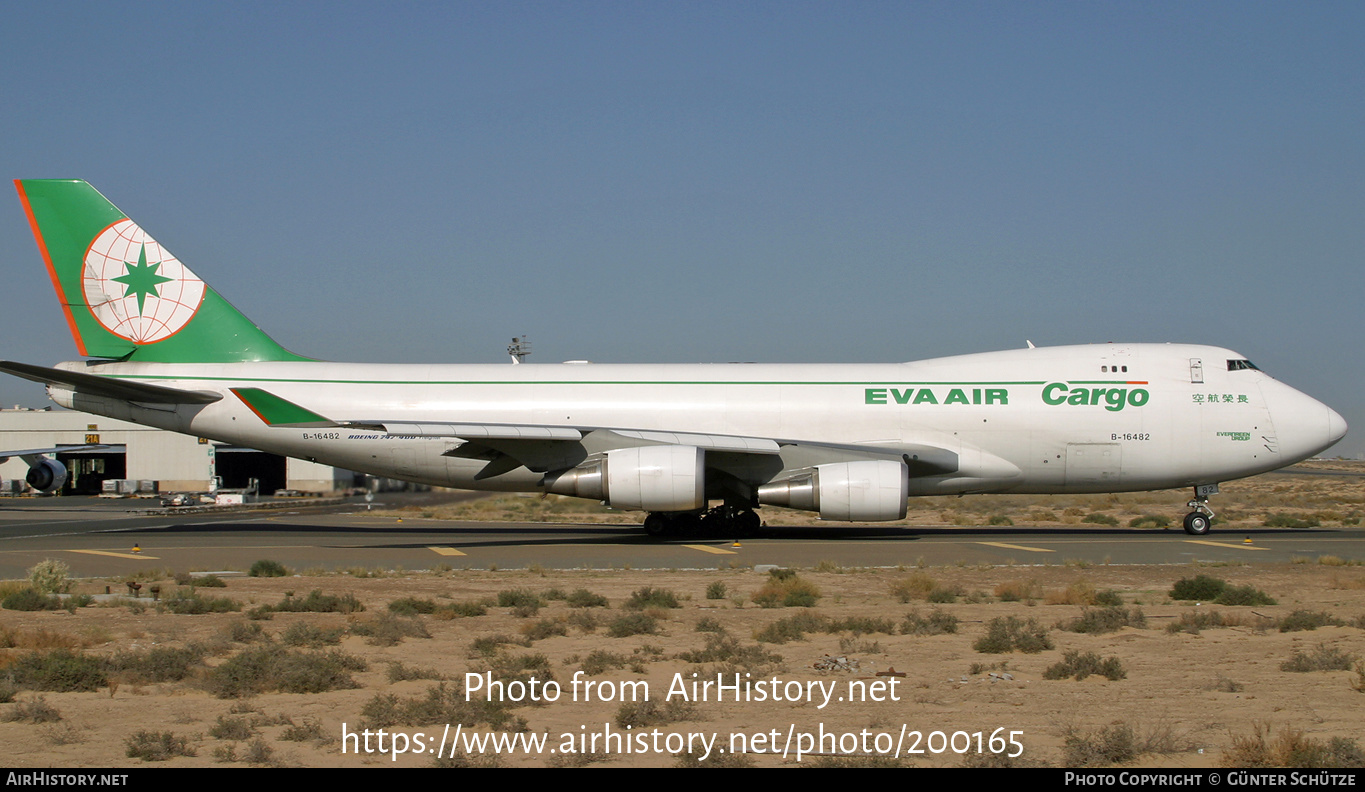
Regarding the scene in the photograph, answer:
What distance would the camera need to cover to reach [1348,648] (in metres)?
10.9

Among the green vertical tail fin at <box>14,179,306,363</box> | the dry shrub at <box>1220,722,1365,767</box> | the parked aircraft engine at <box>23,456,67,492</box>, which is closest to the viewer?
the dry shrub at <box>1220,722,1365,767</box>

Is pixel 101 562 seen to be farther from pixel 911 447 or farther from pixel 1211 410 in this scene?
pixel 1211 410

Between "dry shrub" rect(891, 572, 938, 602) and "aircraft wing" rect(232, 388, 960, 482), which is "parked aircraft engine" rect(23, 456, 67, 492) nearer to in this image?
"aircraft wing" rect(232, 388, 960, 482)

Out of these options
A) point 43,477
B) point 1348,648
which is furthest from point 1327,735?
point 43,477

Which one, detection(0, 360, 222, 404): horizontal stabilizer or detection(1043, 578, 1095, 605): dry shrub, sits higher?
detection(0, 360, 222, 404): horizontal stabilizer

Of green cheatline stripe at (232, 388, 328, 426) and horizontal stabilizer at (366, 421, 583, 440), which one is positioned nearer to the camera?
horizontal stabilizer at (366, 421, 583, 440)

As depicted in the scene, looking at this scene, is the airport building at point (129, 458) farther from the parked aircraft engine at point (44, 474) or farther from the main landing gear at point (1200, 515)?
the main landing gear at point (1200, 515)

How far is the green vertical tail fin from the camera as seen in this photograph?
25.7 m

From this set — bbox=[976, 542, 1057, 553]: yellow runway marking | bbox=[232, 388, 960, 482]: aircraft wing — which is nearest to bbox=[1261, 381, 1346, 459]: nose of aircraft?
bbox=[976, 542, 1057, 553]: yellow runway marking

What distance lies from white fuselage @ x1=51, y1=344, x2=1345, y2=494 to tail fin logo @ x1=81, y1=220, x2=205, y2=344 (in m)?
1.06

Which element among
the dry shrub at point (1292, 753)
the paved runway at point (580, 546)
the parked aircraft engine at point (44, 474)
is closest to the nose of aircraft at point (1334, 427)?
the paved runway at point (580, 546)

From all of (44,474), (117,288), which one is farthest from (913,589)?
(44,474)

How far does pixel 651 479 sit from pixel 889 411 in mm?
6000

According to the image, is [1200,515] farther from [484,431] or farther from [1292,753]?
[1292,753]
